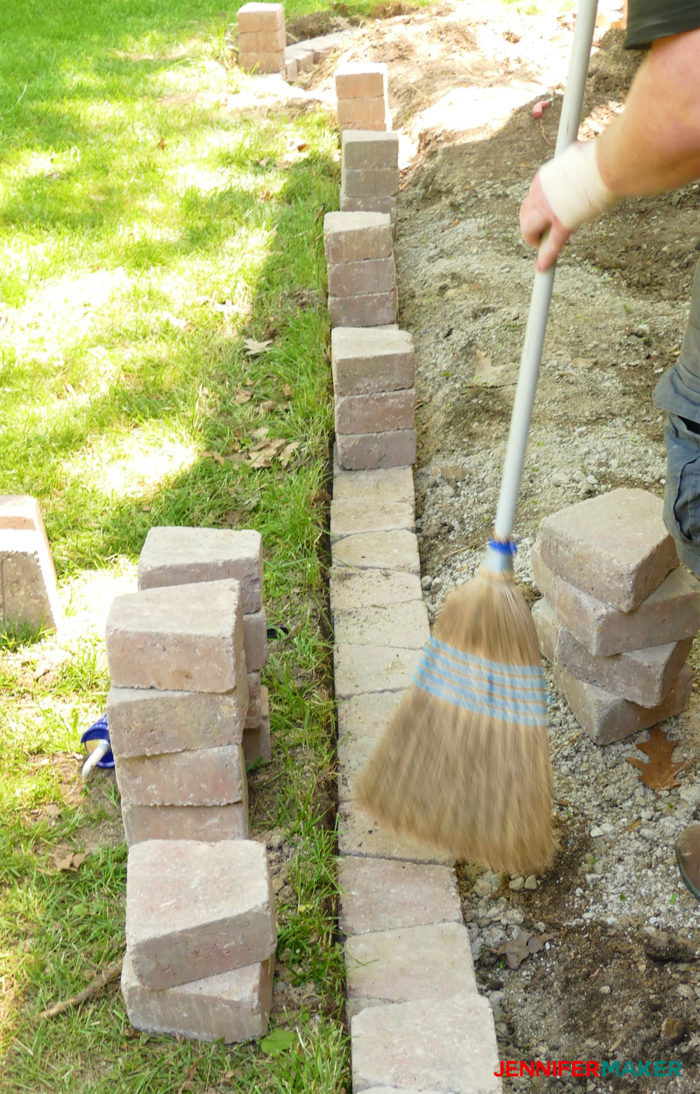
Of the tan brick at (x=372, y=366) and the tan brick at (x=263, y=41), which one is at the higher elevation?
the tan brick at (x=263, y=41)

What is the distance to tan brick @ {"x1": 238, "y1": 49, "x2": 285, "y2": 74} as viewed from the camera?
367 inches

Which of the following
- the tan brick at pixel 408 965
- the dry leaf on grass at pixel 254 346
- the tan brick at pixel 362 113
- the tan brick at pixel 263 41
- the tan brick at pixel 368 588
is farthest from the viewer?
the tan brick at pixel 263 41

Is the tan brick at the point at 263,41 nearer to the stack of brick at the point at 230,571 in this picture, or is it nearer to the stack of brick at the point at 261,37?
the stack of brick at the point at 261,37

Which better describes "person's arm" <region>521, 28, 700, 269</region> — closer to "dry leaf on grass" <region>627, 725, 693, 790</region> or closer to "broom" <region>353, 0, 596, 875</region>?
"broom" <region>353, 0, 596, 875</region>

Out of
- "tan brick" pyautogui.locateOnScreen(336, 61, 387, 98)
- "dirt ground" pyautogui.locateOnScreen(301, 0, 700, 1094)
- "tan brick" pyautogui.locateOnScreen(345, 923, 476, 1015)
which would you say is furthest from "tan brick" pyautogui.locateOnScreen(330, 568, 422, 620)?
"tan brick" pyautogui.locateOnScreen(336, 61, 387, 98)

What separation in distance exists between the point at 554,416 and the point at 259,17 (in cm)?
646

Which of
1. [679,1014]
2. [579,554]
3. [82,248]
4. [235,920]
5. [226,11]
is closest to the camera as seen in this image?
[235,920]

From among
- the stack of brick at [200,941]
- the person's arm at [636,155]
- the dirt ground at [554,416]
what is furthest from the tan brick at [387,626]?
the person's arm at [636,155]

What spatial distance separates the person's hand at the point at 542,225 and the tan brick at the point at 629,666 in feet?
3.85

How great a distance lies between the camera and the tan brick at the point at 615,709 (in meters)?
2.86

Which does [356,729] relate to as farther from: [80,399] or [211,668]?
[80,399]

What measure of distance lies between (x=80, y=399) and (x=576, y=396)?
2225mm

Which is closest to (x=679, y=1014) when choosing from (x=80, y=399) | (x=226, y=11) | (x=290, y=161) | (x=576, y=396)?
(x=576, y=396)

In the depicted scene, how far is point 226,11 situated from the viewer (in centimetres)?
1116
